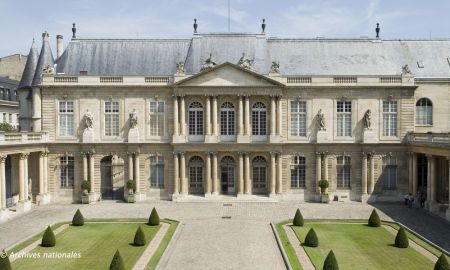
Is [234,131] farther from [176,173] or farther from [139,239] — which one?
[139,239]

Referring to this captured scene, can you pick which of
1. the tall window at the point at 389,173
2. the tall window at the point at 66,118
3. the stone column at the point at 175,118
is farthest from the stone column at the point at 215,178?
the tall window at the point at 389,173

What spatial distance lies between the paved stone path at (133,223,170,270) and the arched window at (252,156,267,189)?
14455 mm

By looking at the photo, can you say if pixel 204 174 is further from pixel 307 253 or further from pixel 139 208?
pixel 307 253

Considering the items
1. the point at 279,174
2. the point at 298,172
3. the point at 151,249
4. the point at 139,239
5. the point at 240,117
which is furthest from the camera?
the point at 298,172

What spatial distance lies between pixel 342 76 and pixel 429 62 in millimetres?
10883

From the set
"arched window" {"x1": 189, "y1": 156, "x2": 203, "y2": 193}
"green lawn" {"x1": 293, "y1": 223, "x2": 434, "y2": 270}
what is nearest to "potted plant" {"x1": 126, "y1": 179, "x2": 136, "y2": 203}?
"arched window" {"x1": 189, "y1": 156, "x2": 203, "y2": 193}

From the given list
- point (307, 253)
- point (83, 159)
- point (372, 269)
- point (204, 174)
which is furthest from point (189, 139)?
point (372, 269)

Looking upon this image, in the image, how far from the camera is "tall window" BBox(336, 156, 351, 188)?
46250 mm

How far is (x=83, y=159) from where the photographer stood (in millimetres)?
46094

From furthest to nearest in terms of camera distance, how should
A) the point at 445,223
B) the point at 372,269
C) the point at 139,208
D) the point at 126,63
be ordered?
the point at 126,63
the point at 139,208
the point at 445,223
the point at 372,269

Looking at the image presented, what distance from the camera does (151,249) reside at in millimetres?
28203

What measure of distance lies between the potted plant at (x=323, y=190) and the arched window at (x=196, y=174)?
12.0m

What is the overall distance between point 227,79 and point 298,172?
11.7m

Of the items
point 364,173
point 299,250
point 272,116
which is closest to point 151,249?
point 299,250
